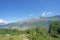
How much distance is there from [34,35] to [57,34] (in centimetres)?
6072

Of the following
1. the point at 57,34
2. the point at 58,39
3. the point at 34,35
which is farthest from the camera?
the point at 57,34

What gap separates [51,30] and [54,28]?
2.80 meters

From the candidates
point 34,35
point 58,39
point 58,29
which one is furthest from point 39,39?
point 58,29

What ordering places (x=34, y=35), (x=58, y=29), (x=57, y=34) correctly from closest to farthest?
(x=34, y=35) → (x=57, y=34) → (x=58, y=29)

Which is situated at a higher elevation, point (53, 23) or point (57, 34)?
point (53, 23)

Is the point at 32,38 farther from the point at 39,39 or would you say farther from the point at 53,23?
the point at 53,23

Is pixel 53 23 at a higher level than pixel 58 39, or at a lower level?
higher

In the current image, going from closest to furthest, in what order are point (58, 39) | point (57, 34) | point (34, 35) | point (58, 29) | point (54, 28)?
point (34, 35)
point (58, 39)
point (57, 34)
point (58, 29)
point (54, 28)

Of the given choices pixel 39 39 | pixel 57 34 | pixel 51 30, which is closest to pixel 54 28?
pixel 51 30

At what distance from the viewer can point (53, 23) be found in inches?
4304

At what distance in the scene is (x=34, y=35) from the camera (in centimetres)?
3131

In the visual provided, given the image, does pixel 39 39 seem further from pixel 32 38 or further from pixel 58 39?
pixel 58 39

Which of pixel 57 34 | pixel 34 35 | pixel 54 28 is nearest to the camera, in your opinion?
pixel 34 35

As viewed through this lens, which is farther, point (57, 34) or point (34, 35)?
point (57, 34)
